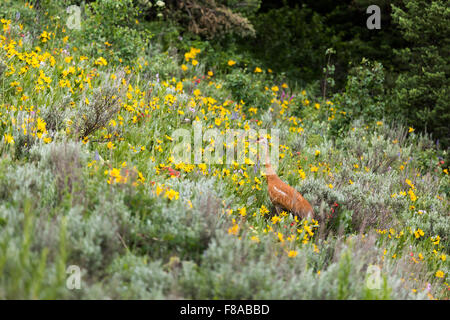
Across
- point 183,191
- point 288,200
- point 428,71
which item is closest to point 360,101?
point 428,71

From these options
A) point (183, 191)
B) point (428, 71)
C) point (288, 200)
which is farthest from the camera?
point (428, 71)

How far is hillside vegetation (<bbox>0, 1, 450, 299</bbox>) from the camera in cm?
247

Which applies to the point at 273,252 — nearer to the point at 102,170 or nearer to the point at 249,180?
the point at 102,170

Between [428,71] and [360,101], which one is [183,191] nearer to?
[360,101]

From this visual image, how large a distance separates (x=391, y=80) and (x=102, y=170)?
7.23 metres

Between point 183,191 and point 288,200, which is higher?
point 183,191

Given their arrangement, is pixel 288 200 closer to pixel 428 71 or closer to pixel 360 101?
pixel 360 101

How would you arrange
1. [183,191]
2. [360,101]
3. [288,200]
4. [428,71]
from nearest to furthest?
[183,191] < [288,200] < [360,101] < [428,71]

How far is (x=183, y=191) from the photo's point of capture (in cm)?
347

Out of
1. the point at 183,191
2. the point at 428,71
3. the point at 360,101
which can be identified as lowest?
the point at 183,191

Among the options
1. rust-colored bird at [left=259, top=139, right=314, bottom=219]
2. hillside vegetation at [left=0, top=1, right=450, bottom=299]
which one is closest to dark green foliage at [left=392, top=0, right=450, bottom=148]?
hillside vegetation at [left=0, top=1, right=450, bottom=299]

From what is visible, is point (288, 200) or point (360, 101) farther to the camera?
point (360, 101)

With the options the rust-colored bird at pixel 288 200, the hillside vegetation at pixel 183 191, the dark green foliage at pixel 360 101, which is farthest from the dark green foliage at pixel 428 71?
the rust-colored bird at pixel 288 200
